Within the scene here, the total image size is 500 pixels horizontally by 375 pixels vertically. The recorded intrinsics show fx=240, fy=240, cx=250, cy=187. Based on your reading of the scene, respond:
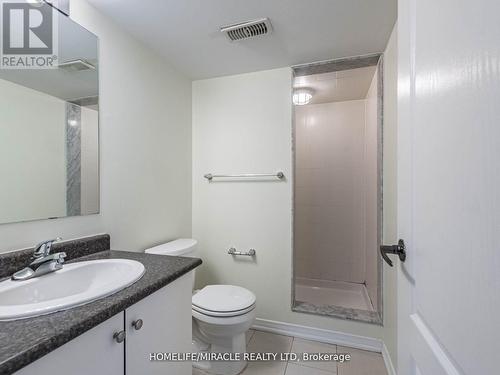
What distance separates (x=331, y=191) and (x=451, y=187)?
93.4 inches

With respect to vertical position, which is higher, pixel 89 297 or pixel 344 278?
pixel 89 297

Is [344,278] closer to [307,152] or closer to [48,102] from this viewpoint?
[307,152]

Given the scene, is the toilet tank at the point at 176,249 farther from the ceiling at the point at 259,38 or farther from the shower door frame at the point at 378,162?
the ceiling at the point at 259,38

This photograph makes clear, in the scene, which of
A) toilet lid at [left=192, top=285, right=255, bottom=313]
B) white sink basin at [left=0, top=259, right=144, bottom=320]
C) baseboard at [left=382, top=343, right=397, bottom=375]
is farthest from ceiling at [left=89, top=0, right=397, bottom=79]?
baseboard at [left=382, top=343, right=397, bottom=375]

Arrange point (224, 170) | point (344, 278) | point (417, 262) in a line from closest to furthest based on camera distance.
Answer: point (417, 262) → point (224, 170) → point (344, 278)

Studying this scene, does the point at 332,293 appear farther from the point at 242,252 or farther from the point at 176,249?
the point at 176,249

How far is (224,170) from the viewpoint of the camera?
2.12 metres

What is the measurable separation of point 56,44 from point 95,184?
2.27 ft

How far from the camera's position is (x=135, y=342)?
2.64 ft

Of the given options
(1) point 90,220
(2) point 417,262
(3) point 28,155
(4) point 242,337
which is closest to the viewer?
(2) point 417,262

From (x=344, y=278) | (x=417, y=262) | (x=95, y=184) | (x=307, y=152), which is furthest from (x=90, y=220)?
(x=344, y=278)

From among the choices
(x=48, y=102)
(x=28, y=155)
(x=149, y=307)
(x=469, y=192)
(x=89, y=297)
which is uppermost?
(x=48, y=102)

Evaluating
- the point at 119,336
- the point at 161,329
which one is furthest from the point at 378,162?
the point at 119,336

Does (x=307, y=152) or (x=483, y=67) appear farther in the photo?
(x=307, y=152)
